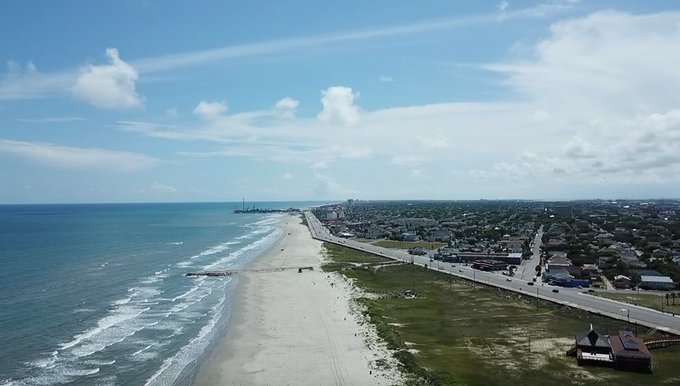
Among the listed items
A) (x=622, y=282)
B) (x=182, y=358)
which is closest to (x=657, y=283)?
(x=622, y=282)

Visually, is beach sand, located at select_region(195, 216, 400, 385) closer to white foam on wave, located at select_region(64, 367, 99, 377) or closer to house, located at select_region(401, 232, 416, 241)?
white foam on wave, located at select_region(64, 367, 99, 377)

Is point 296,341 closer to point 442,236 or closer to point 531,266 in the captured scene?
point 531,266

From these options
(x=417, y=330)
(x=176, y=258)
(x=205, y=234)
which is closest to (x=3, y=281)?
(x=176, y=258)

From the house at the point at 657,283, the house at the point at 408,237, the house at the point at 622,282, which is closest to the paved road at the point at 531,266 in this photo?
the house at the point at 622,282

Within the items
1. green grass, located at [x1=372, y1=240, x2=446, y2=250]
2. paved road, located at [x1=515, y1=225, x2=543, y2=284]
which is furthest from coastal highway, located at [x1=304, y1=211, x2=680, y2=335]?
green grass, located at [x1=372, y1=240, x2=446, y2=250]

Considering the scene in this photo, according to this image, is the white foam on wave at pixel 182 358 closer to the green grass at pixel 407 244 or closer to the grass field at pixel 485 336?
the grass field at pixel 485 336

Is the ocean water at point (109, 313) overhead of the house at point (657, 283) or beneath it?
→ beneath
